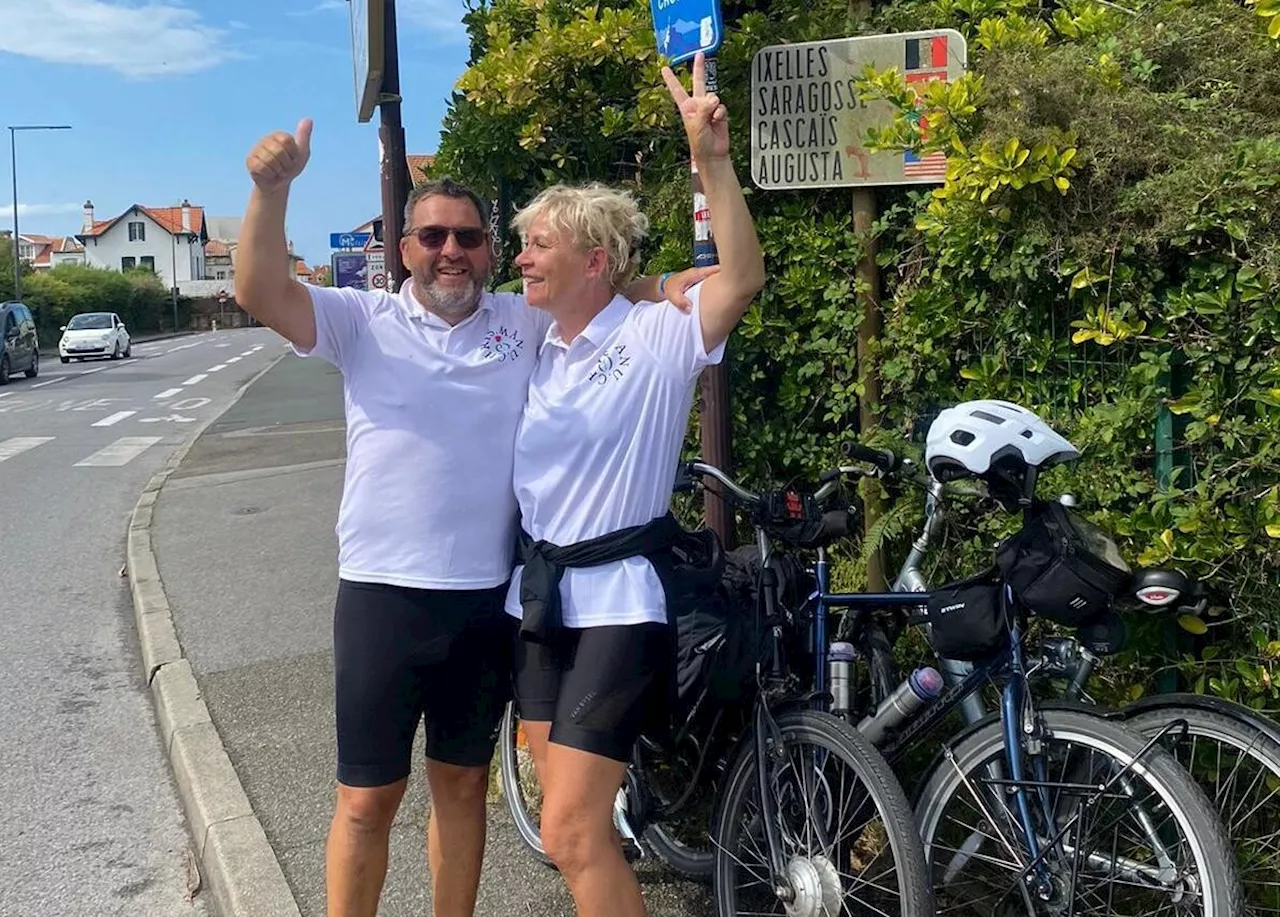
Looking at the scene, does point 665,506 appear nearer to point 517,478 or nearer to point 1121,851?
point 517,478

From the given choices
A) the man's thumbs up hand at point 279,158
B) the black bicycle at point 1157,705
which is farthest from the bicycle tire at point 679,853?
the man's thumbs up hand at point 279,158

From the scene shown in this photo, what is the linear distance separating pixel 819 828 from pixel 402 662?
99cm

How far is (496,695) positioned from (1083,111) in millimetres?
1995

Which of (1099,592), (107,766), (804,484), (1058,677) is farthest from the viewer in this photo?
(107,766)

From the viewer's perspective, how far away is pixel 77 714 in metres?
5.21

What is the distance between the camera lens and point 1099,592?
7.22 feet

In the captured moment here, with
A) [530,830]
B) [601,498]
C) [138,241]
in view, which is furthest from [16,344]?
[138,241]

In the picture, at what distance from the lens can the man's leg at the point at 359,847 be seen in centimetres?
255

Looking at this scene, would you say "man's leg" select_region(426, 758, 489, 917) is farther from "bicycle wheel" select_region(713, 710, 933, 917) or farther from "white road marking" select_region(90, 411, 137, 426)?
"white road marking" select_region(90, 411, 137, 426)

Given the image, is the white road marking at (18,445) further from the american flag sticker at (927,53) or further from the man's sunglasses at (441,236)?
the american flag sticker at (927,53)

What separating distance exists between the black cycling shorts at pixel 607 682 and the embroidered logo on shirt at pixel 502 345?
0.63 metres

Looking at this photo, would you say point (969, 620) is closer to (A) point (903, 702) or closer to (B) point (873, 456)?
(A) point (903, 702)

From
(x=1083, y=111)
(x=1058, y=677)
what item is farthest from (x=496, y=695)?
(x=1083, y=111)

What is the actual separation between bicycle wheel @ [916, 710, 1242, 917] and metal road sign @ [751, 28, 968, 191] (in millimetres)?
1753
